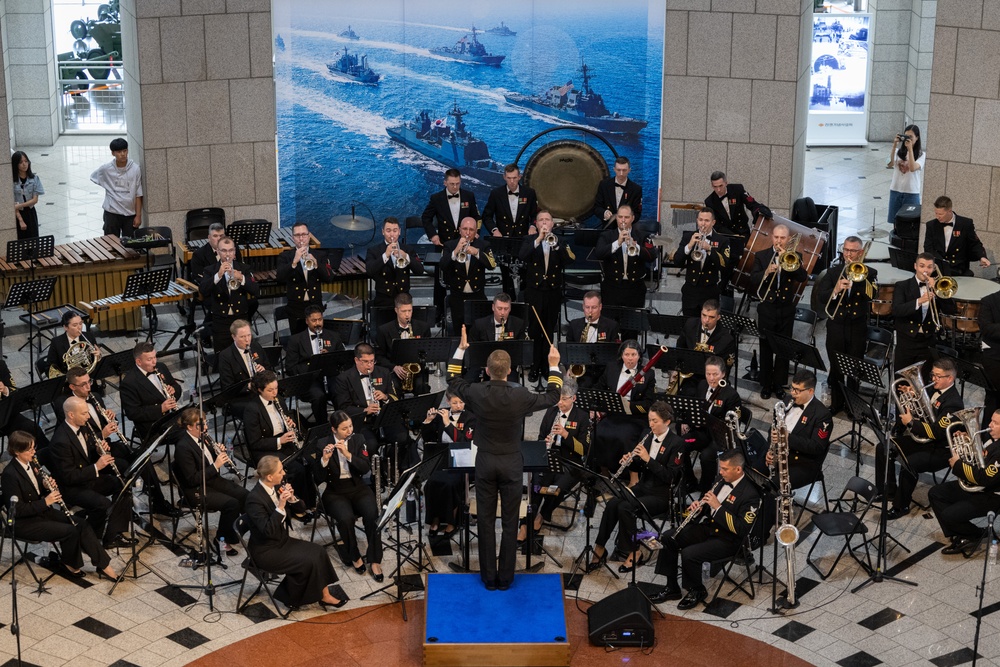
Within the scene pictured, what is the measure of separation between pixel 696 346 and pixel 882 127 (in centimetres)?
1513

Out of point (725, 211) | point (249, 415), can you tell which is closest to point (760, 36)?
point (725, 211)

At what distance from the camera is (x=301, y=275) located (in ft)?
49.3

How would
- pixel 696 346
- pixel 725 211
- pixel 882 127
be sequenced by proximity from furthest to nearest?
pixel 882 127 < pixel 725 211 < pixel 696 346

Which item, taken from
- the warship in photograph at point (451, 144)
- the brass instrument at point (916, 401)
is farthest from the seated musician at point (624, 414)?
the warship in photograph at point (451, 144)

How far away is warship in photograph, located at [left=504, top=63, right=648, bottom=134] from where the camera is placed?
18.8m

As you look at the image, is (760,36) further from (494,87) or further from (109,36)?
(109,36)

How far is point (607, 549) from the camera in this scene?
12023 millimetres

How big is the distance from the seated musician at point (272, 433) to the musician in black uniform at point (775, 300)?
536cm

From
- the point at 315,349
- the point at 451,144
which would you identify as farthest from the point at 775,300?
the point at 451,144

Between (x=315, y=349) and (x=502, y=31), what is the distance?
6.84 m

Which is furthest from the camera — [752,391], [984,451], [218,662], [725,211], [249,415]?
[725,211]

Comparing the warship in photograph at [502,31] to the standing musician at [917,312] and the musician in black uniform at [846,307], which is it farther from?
the standing musician at [917,312]

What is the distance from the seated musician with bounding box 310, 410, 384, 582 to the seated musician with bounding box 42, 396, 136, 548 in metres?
1.81

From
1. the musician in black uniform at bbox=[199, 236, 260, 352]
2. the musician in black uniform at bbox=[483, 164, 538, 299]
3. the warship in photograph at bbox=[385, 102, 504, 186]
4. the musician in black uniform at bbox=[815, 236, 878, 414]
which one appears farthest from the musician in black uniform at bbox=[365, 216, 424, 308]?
the musician in black uniform at bbox=[815, 236, 878, 414]
